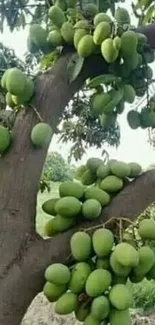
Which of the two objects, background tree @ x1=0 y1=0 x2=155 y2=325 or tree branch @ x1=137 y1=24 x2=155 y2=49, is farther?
tree branch @ x1=137 y1=24 x2=155 y2=49

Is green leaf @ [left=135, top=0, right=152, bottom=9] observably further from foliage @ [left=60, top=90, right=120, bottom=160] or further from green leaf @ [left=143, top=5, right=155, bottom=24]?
foliage @ [left=60, top=90, right=120, bottom=160]

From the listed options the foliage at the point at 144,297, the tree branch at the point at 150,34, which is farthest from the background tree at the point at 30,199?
the foliage at the point at 144,297

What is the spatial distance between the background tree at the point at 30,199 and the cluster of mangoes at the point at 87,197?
16mm

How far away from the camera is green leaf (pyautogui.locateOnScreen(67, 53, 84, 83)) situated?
2.80 ft

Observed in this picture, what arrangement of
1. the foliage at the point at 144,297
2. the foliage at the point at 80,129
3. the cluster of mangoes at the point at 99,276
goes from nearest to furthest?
1. the cluster of mangoes at the point at 99,276
2. the foliage at the point at 80,129
3. the foliage at the point at 144,297

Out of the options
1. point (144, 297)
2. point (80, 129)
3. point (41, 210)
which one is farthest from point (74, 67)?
point (144, 297)

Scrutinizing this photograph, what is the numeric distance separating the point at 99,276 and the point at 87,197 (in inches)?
5.5

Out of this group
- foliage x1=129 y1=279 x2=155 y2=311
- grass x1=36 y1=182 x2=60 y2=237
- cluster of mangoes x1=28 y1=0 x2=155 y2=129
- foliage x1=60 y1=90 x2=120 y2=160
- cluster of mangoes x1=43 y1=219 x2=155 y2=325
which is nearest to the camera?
cluster of mangoes x1=43 y1=219 x2=155 y2=325

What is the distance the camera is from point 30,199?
32.4 inches

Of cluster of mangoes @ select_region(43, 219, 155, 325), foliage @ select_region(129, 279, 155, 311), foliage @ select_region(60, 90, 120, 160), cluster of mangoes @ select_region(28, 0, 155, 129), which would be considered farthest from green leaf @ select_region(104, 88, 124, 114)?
foliage @ select_region(129, 279, 155, 311)

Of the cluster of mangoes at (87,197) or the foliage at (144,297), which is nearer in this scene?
the cluster of mangoes at (87,197)

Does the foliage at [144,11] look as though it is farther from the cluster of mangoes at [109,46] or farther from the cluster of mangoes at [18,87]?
the cluster of mangoes at [18,87]

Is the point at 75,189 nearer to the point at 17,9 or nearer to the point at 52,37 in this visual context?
the point at 52,37

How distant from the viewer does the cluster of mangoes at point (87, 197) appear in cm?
79
